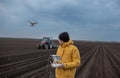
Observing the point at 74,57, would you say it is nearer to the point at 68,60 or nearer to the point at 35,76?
the point at 68,60

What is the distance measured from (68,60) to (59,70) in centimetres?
23

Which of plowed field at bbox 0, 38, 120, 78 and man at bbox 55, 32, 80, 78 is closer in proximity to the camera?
man at bbox 55, 32, 80, 78

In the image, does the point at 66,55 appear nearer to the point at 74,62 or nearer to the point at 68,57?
the point at 68,57

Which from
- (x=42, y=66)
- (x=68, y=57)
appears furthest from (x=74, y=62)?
(x=42, y=66)

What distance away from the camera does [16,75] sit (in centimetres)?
1212

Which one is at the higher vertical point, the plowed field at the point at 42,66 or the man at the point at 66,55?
the man at the point at 66,55

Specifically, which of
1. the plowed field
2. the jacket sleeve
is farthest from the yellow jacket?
the plowed field

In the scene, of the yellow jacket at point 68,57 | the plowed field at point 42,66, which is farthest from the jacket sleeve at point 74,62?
the plowed field at point 42,66

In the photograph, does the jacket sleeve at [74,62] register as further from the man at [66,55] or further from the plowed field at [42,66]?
the plowed field at [42,66]

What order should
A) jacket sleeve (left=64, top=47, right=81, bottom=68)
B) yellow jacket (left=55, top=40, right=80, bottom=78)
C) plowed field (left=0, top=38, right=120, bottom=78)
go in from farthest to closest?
plowed field (left=0, top=38, right=120, bottom=78), yellow jacket (left=55, top=40, right=80, bottom=78), jacket sleeve (left=64, top=47, right=81, bottom=68)

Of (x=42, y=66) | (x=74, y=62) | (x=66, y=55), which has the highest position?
(x=66, y=55)

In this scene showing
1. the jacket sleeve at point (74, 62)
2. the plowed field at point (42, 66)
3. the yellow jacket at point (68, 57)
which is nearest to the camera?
the jacket sleeve at point (74, 62)

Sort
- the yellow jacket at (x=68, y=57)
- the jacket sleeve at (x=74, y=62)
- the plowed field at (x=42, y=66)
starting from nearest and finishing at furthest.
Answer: the jacket sleeve at (x=74, y=62), the yellow jacket at (x=68, y=57), the plowed field at (x=42, y=66)

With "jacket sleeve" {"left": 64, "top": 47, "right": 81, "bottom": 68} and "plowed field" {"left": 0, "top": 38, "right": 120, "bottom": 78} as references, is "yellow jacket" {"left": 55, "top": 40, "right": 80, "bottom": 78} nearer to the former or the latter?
"jacket sleeve" {"left": 64, "top": 47, "right": 81, "bottom": 68}
